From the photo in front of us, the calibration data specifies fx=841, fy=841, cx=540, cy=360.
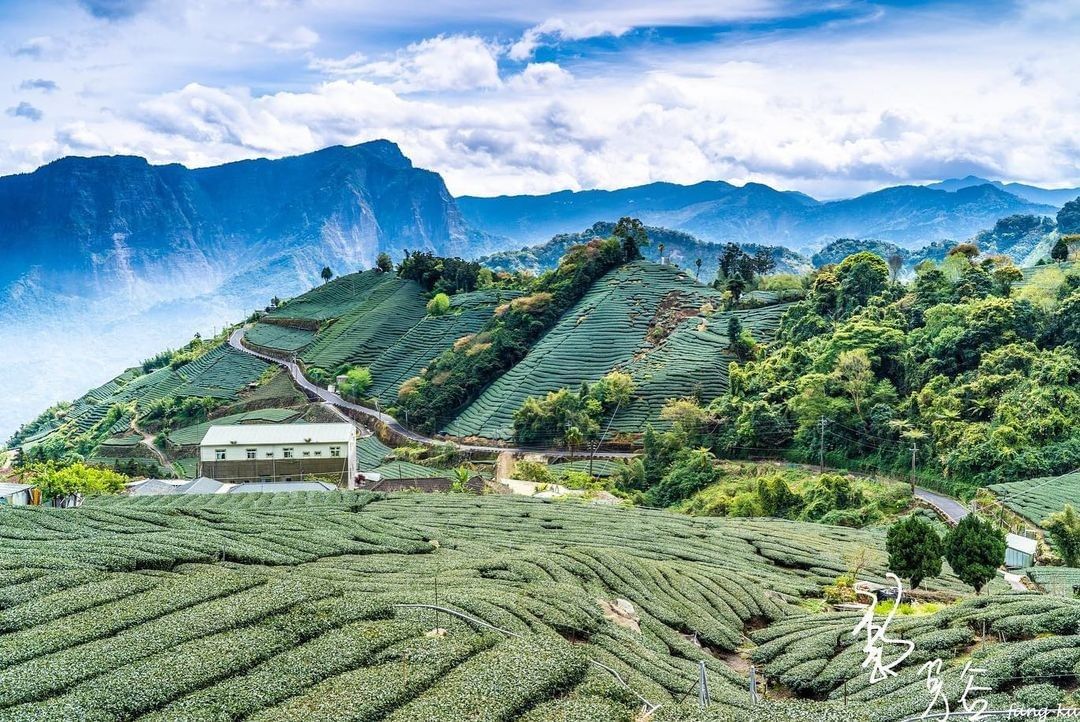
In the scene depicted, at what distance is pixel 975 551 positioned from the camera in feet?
79.8

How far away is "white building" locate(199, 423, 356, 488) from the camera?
52.3 meters

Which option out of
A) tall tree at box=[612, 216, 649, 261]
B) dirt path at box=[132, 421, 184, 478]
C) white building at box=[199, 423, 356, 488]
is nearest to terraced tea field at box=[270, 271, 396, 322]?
dirt path at box=[132, 421, 184, 478]

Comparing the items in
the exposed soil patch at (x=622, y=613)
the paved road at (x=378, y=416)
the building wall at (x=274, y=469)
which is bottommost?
the paved road at (x=378, y=416)

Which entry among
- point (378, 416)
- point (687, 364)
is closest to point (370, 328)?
point (378, 416)

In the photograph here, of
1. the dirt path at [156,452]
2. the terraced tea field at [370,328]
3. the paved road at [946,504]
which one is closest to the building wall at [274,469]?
the dirt path at [156,452]

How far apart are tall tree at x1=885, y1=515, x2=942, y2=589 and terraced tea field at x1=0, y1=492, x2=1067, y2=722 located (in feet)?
10.0

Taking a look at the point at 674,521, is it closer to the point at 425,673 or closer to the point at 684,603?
the point at 684,603

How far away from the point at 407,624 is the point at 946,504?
33.5 meters

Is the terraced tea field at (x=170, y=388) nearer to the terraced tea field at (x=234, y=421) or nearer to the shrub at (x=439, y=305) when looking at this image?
the terraced tea field at (x=234, y=421)

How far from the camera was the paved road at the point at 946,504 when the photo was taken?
3966 centimetres

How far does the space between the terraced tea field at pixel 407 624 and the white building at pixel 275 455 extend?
2148 cm
